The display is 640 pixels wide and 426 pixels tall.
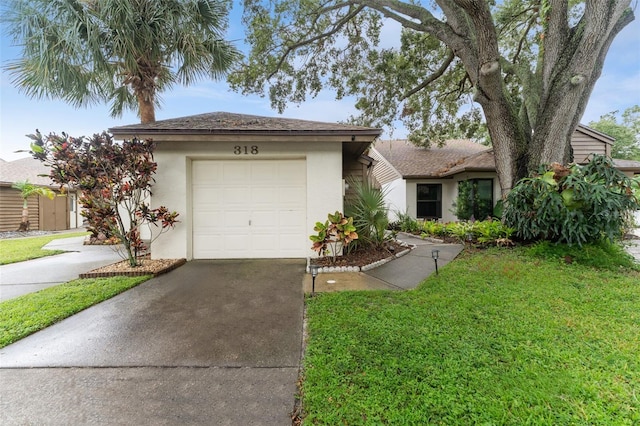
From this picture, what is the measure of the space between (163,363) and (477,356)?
2972mm

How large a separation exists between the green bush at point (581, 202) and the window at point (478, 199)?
6.00 metres

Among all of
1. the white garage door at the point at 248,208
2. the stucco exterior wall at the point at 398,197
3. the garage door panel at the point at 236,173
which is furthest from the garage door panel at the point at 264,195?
the stucco exterior wall at the point at 398,197

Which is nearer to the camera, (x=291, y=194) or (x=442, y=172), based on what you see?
(x=291, y=194)

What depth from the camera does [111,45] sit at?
7.38 metres

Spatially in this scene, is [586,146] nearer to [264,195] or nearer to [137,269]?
[264,195]

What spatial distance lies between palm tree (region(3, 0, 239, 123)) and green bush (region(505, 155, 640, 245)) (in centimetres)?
966

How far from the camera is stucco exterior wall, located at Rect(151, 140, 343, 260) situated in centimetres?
609

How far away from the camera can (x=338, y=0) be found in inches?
373

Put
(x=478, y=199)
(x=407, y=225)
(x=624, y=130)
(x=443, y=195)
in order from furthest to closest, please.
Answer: (x=624, y=130) < (x=443, y=195) < (x=478, y=199) < (x=407, y=225)

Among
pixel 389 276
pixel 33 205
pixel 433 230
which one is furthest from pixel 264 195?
pixel 33 205

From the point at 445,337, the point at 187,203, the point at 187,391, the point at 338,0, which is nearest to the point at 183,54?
the point at 187,203

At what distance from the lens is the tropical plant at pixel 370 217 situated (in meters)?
6.33

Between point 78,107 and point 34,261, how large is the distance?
4.94 metres

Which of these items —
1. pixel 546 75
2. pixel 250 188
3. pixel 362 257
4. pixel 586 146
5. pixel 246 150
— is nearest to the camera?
pixel 362 257
